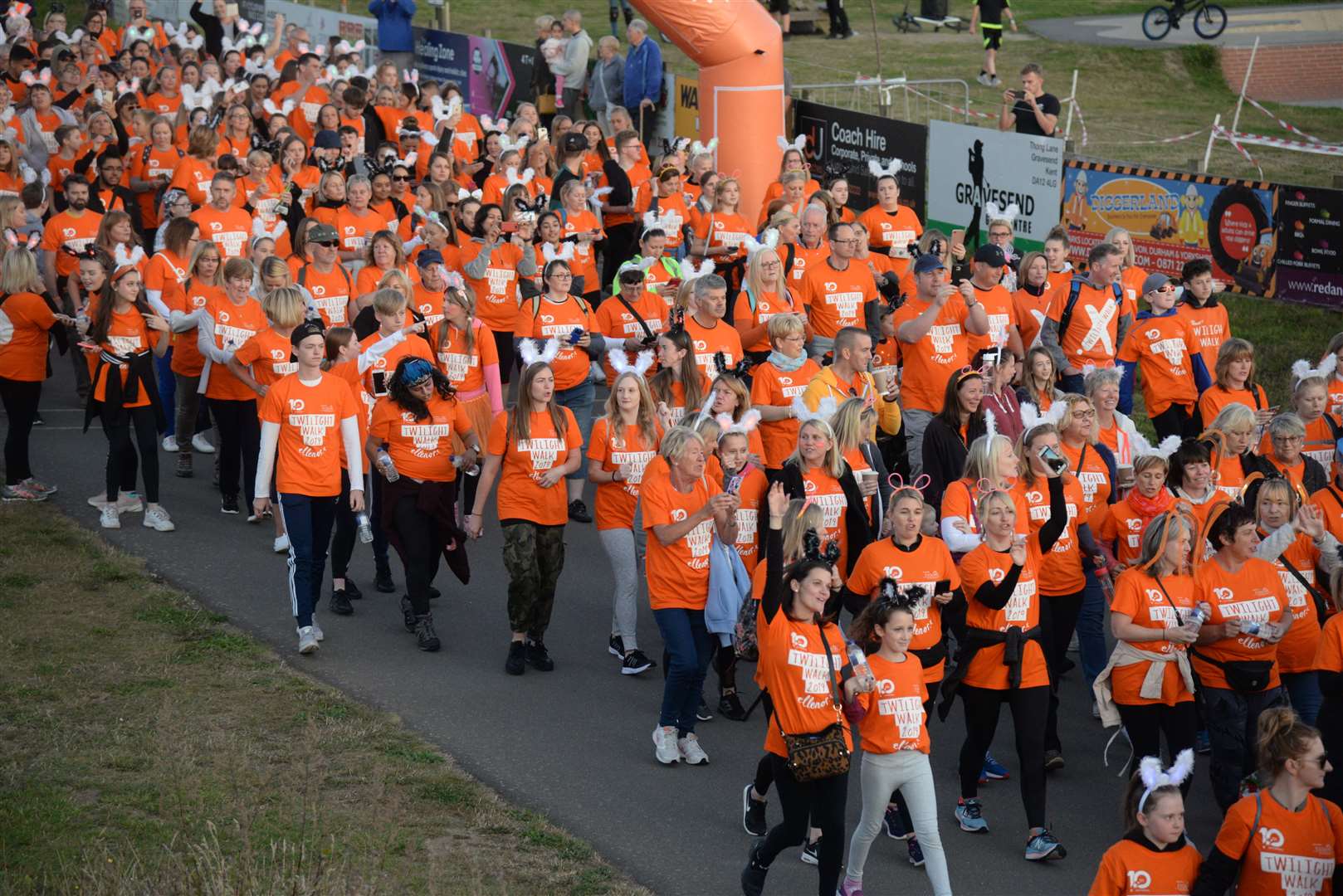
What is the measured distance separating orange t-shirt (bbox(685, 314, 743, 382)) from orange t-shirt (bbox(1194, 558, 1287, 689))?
3.99 m

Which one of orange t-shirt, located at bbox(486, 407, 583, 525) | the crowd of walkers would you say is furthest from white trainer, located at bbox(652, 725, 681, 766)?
orange t-shirt, located at bbox(486, 407, 583, 525)

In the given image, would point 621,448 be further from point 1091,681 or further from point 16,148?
point 16,148

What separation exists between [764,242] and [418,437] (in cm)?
425

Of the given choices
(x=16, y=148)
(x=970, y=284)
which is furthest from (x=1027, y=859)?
(x=16, y=148)

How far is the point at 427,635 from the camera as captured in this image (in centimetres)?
1008

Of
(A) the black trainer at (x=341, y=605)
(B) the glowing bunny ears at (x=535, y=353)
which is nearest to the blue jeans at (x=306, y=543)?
(A) the black trainer at (x=341, y=605)

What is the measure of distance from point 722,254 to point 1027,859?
24.3ft

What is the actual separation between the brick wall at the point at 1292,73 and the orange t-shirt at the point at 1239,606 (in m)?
22.1

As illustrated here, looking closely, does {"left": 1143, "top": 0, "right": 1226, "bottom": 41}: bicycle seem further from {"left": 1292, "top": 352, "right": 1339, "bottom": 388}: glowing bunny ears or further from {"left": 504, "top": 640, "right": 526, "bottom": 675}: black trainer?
{"left": 504, "top": 640, "right": 526, "bottom": 675}: black trainer

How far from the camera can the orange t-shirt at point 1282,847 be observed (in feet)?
20.2

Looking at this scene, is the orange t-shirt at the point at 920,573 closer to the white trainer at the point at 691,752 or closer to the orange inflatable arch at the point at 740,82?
the white trainer at the point at 691,752

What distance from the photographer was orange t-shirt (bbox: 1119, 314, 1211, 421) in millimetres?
11727

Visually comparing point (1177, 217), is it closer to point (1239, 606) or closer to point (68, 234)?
point (1239, 606)

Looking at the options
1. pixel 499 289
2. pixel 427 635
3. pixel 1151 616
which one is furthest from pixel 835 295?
pixel 1151 616
